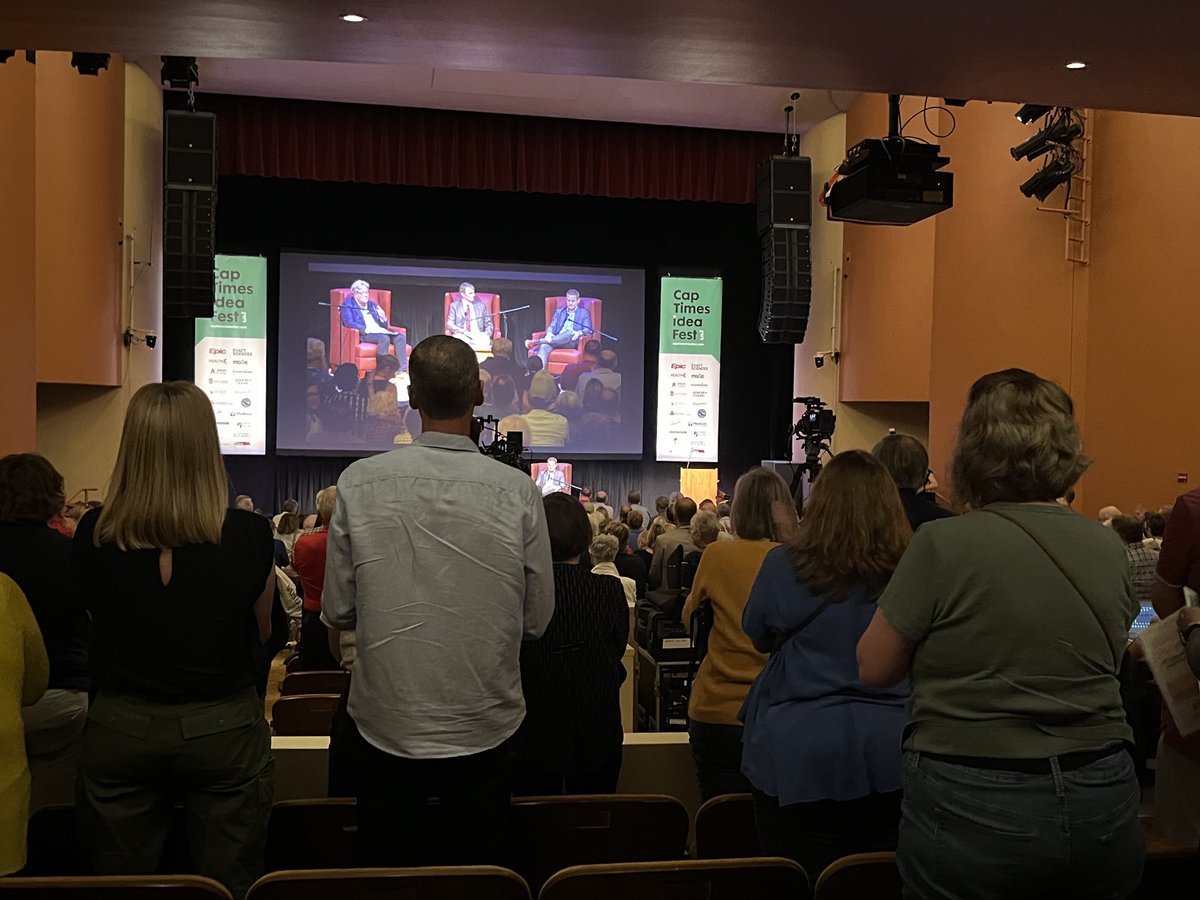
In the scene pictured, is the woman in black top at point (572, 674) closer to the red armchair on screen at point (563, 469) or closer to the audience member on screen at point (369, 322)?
the audience member on screen at point (369, 322)

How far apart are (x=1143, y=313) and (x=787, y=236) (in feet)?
14.4

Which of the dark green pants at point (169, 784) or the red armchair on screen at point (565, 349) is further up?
the red armchair on screen at point (565, 349)

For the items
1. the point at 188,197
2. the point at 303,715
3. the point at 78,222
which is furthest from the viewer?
the point at 188,197

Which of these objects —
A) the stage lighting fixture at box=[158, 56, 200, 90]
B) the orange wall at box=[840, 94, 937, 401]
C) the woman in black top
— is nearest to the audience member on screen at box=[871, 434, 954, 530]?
the woman in black top

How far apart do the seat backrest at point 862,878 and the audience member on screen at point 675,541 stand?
443cm

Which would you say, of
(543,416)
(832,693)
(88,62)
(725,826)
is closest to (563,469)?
(543,416)

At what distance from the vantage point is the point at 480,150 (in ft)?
44.8

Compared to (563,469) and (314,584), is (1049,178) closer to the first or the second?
(314,584)

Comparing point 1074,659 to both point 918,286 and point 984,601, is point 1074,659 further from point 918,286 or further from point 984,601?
point 918,286

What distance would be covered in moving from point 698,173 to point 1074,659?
1312cm

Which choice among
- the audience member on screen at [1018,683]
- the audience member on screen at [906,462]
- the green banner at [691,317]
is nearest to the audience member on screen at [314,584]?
the audience member on screen at [906,462]

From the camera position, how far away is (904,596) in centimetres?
163

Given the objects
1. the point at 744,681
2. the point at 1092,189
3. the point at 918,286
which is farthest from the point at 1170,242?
the point at 744,681

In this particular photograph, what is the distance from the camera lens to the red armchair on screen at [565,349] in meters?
13.9
